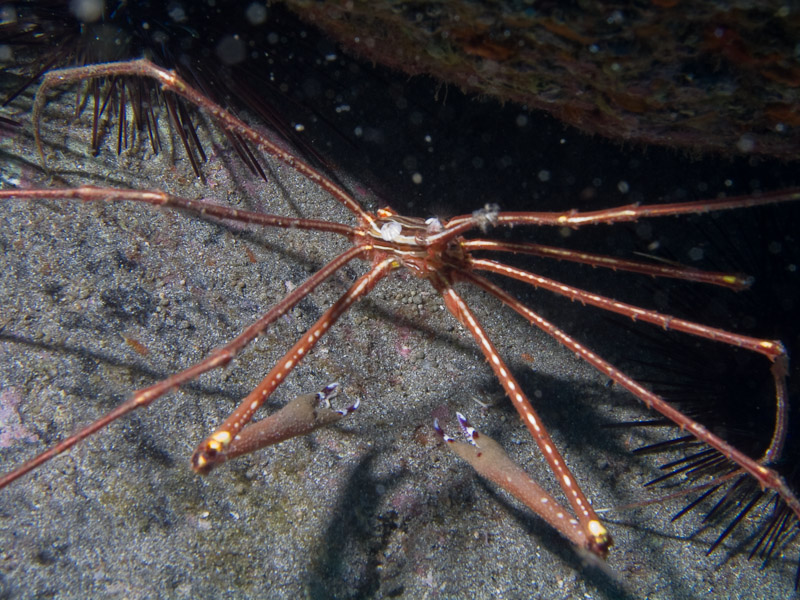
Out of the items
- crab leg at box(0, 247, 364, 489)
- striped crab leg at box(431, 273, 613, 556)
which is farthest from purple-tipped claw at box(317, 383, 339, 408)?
striped crab leg at box(431, 273, 613, 556)

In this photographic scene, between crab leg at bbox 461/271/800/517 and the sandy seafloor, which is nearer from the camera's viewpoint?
crab leg at bbox 461/271/800/517

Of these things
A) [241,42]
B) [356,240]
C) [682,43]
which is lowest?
[356,240]

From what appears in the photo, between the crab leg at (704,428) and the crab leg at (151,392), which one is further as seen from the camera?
the crab leg at (704,428)

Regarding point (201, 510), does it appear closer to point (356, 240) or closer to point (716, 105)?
point (356, 240)

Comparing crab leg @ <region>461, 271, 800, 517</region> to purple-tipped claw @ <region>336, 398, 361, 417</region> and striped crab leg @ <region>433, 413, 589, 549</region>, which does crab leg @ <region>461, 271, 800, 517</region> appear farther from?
purple-tipped claw @ <region>336, 398, 361, 417</region>

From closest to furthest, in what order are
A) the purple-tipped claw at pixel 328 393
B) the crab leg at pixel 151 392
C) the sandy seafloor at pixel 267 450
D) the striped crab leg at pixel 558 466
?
the crab leg at pixel 151 392 → the striped crab leg at pixel 558 466 → the sandy seafloor at pixel 267 450 → the purple-tipped claw at pixel 328 393

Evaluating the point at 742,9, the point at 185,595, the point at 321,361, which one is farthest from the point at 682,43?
the point at 185,595

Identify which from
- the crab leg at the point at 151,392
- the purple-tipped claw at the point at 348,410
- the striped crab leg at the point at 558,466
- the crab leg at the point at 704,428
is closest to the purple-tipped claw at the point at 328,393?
the purple-tipped claw at the point at 348,410

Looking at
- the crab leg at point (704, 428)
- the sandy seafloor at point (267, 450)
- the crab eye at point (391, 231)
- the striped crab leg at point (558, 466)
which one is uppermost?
the crab eye at point (391, 231)

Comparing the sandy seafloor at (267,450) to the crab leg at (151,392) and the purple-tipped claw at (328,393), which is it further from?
the crab leg at (151,392)
